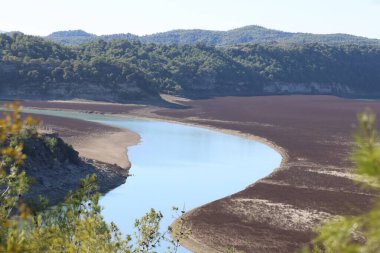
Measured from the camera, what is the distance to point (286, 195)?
50.5 metres

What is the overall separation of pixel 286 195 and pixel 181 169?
57.6 ft

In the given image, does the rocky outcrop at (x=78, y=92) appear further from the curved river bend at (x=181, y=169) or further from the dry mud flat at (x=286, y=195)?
the curved river bend at (x=181, y=169)

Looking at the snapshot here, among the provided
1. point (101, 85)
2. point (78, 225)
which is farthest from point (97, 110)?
point (78, 225)

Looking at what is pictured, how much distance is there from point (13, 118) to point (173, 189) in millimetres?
49785

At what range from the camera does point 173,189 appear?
54.2m

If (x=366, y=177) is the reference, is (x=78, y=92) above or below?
below

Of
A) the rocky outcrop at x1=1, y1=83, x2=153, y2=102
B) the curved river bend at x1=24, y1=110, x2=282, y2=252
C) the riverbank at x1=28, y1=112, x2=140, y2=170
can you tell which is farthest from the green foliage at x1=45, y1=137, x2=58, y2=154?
the rocky outcrop at x1=1, y1=83, x2=153, y2=102

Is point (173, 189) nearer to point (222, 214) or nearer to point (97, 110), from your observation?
point (222, 214)

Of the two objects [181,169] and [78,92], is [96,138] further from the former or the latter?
[78,92]

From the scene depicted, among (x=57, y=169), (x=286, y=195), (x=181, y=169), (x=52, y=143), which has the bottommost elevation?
(x=181, y=169)

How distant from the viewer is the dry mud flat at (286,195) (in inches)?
1506

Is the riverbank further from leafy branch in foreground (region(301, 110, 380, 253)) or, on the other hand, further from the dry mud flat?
leafy branch in foreground (region(301, 110, 380, 253))

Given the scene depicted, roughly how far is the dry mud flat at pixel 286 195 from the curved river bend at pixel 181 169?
3181 millimetres

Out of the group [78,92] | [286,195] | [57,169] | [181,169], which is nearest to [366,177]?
[286,195]
